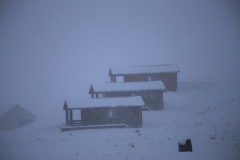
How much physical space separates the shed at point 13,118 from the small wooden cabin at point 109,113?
2467 cm

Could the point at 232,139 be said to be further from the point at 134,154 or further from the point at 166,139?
the point at 134,154

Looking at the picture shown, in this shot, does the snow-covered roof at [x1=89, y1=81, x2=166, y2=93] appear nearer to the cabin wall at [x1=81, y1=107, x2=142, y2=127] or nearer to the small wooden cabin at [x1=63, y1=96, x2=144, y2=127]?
the small wooden cabin at [x1=63, y1=96, x2=144, y2=127]

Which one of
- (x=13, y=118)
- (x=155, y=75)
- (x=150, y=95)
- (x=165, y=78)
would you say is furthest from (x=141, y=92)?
(x=13, y=118)

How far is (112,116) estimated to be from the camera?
31.8 m

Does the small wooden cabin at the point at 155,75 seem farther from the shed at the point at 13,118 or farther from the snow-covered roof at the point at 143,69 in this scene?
the shed at the point at 13,118

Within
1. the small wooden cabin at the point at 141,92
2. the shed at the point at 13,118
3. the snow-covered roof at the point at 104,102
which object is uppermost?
the small wooden cabin at the point at 141,92

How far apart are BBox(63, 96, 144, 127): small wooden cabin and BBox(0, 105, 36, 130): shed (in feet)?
81.0

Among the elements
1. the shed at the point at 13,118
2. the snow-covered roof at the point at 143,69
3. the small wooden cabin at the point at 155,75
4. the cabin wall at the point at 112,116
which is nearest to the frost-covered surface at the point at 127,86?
the small wooden cabin at the point at 155,75

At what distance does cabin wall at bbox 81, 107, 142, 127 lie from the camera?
103ft

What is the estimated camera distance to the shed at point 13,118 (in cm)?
4872

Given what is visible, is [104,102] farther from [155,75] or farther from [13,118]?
[13,118]

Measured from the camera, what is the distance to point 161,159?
14.0 metres

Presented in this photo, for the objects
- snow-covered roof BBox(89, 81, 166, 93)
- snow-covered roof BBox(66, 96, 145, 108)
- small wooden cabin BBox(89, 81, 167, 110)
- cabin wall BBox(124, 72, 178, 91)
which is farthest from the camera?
cabin wall BBox(124, 72, 178, 91)

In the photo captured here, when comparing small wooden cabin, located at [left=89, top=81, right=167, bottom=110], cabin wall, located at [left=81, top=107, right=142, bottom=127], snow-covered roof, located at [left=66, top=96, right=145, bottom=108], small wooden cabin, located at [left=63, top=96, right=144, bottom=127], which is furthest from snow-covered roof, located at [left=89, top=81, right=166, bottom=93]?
cabin wall, located at [left=81, top=107, right=142, bottom=127]
